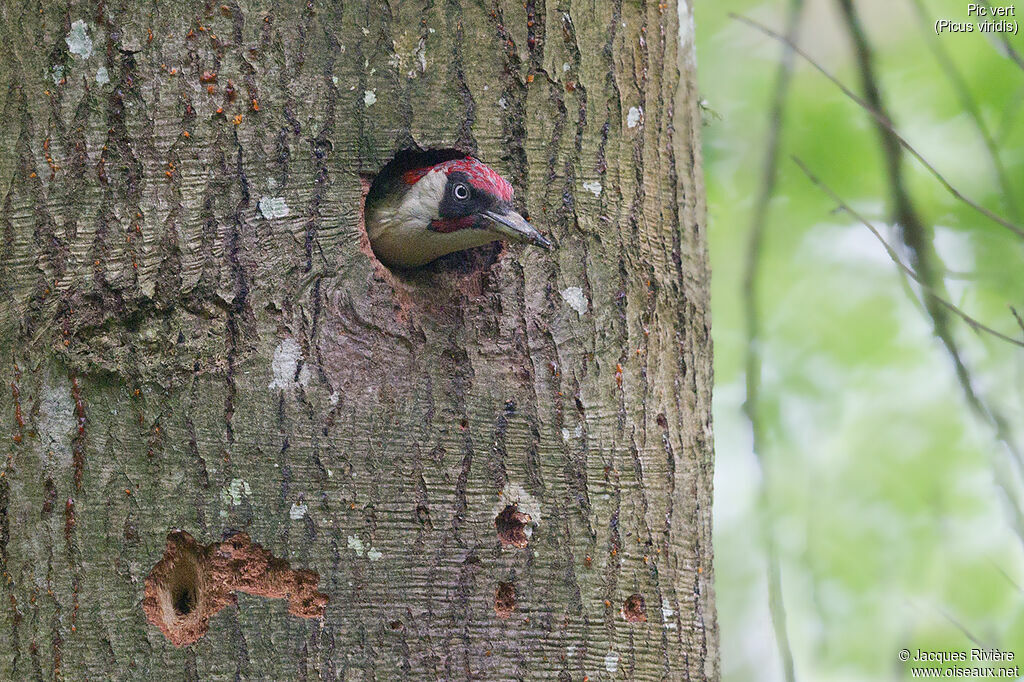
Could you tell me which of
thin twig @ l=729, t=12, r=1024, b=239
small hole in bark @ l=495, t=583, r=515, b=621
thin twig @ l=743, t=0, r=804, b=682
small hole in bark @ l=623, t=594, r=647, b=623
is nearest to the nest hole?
small hole in bark @ l=495, t=583, r=515, b=621

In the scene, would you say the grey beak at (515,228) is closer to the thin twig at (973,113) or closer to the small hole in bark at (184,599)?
the small hole in bark at (184,599)

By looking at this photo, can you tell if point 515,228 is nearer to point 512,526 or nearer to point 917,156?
point 512,526

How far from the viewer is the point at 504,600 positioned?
2502 millimetres

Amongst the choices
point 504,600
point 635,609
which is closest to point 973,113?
point 635,609

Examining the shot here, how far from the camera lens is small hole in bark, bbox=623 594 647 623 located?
265cm

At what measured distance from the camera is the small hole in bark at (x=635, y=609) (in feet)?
8.70

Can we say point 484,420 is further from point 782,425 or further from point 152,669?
point 782,425

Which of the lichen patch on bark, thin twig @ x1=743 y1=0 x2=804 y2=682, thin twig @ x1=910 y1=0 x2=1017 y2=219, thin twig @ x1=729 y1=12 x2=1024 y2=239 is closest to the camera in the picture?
the lichen patch on bark

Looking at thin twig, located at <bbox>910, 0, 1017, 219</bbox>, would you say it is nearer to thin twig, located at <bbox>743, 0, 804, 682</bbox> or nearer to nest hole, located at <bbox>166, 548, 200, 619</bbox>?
thin twig, located at <bbox>743, 0, 804, 682</bbox>

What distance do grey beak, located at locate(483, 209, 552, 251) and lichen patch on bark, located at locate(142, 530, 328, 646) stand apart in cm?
102

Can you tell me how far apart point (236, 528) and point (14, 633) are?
0.60 meters

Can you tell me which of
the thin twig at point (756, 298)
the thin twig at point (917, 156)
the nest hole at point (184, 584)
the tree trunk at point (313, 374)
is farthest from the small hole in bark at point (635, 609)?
the thin twig at point (917, 156)

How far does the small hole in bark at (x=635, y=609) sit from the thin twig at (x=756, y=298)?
1.26 m

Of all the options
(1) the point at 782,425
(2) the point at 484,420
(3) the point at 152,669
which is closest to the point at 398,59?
(2) the point at 484,420
